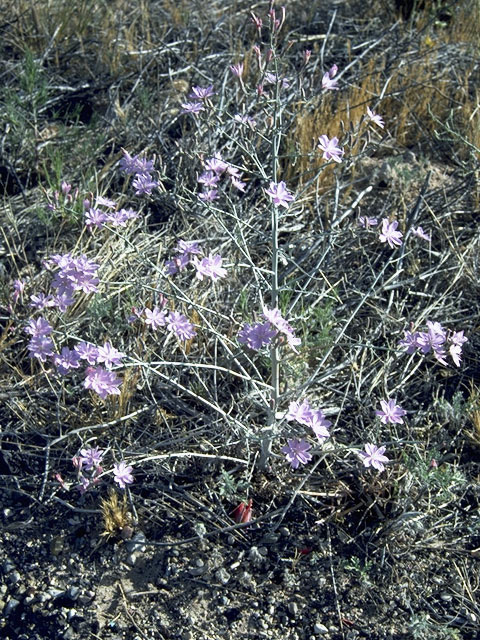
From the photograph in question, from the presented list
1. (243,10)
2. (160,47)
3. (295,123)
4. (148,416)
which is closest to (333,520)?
(148,416)

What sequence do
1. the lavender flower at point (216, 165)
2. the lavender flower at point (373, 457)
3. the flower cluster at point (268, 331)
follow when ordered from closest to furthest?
the flower cluster at point (268, 331) → the lavender flower at point (373, 457) → the lavender flower at point (216, 165)

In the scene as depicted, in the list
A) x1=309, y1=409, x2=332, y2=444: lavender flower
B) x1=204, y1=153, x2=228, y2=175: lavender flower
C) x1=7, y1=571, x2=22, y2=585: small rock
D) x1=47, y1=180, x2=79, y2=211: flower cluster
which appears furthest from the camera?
x1=47, y1=180, x2=79, y2=211: flower cluster

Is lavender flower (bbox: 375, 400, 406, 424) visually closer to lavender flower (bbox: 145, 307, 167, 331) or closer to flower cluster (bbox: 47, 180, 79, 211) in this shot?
lavender flower (bbox: 145, 307, 167, 331)

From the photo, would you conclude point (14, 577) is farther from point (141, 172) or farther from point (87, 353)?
point (141, 172)

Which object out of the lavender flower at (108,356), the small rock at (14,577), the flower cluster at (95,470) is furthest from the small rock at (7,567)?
the lavender flower at (108,356)

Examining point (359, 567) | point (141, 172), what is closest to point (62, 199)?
point (141, 172)

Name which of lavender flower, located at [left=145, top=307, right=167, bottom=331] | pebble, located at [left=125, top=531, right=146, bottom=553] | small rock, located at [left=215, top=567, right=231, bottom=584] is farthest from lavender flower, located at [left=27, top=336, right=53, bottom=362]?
small rock, located at [left=215, top=567, right=231, bottom=584]

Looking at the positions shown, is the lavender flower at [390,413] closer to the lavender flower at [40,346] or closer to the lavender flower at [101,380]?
the lavender flower at [101,380]

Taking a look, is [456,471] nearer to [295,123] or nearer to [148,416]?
[148,416]
